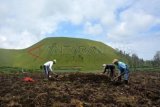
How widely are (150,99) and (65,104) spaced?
560cm

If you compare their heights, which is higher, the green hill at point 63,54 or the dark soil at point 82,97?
the green hill at point 63,54

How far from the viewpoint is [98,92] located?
64.7ft

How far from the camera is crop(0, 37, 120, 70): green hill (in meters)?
127

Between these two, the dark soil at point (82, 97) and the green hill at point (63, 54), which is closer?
the dark soil at point (82, 97)

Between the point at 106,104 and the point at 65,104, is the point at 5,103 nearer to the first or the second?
the point at 65,104

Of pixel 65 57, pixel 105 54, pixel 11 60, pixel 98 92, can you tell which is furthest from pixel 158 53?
pixel 98 92

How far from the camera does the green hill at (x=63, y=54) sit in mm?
127000

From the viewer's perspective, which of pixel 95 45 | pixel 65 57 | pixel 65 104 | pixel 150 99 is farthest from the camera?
pixel 95 45

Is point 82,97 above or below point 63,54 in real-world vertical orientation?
below

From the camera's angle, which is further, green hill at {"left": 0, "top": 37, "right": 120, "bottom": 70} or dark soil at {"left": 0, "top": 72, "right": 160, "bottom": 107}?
green hill at {"left": 0, "top": 37, "right": 120, "bottom": 70}

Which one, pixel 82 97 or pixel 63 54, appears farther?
pixel 63 54

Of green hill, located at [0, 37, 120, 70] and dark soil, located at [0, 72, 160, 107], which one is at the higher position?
green hill, located at [0, 37, 120, 70]

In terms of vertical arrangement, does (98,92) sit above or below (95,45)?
below

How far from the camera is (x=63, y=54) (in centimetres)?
13550
